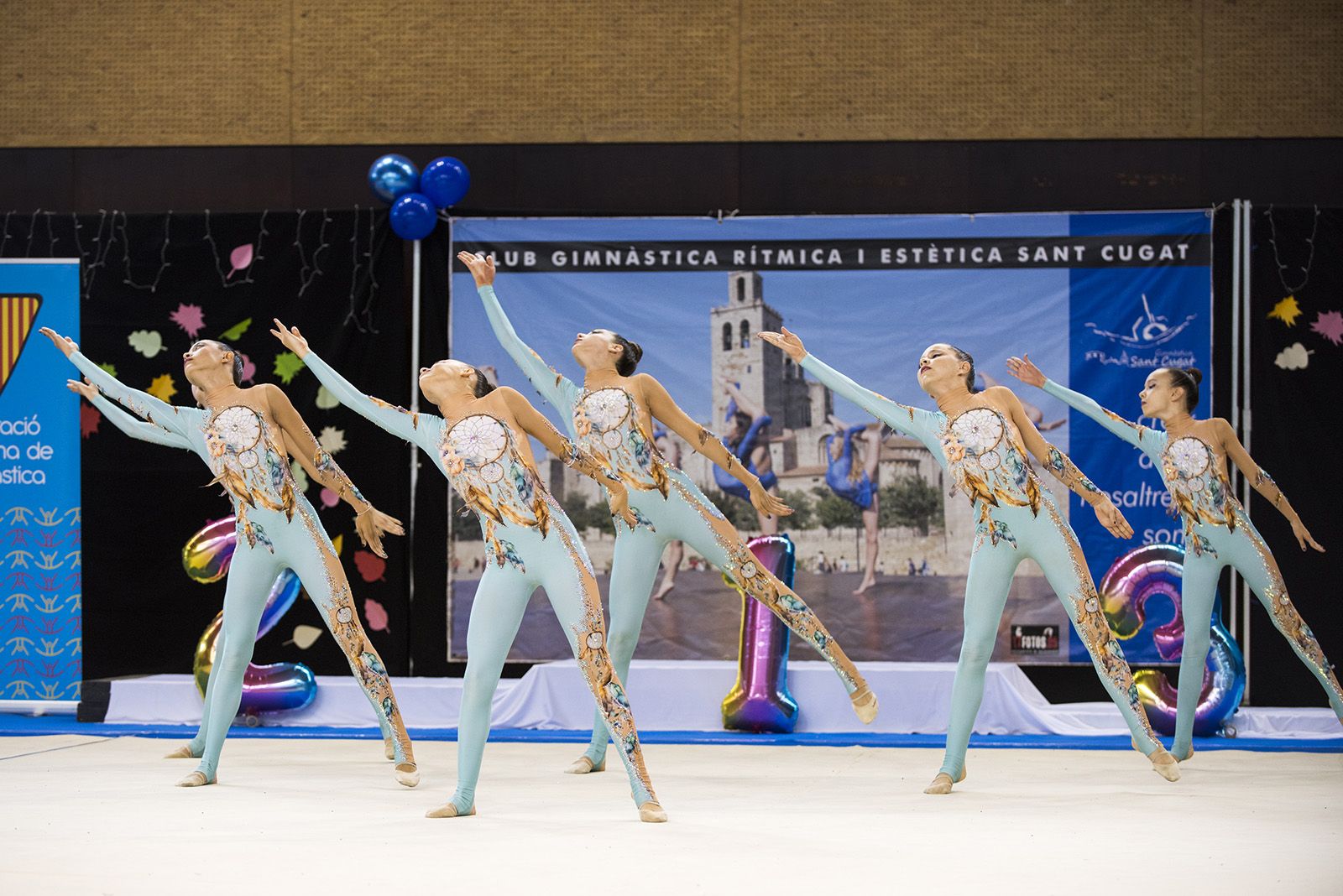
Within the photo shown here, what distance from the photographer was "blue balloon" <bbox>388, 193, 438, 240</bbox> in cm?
825

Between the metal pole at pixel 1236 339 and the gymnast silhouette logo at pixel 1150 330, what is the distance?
22cm

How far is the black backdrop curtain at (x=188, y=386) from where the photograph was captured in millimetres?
8570

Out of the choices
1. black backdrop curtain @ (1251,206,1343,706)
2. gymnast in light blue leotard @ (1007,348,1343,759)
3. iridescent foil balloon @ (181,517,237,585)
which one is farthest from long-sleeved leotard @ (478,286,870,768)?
black backdrop curtain @ (1251,206,1343,706)

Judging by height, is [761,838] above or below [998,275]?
below

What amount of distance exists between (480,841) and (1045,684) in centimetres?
468

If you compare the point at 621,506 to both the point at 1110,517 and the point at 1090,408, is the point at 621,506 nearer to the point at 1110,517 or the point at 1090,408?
the point at 1110,517

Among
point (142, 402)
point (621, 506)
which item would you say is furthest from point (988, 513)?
point (142, 402)

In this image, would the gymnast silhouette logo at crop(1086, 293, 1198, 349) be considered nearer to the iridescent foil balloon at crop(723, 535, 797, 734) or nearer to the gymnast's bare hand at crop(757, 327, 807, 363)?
the iridescent foil balloon at crop(723, 535, 797, 734)

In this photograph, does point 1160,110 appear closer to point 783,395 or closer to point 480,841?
point 783,395

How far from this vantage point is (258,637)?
743 cm

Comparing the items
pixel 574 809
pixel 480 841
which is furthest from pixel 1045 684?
pixel 480 841

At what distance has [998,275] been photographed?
8375 millimetres

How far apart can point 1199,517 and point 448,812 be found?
355 centimetres

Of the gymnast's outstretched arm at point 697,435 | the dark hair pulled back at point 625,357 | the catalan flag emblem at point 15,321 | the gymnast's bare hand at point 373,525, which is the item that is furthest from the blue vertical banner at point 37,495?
the gymnast's outstretched arm at point 697,435
